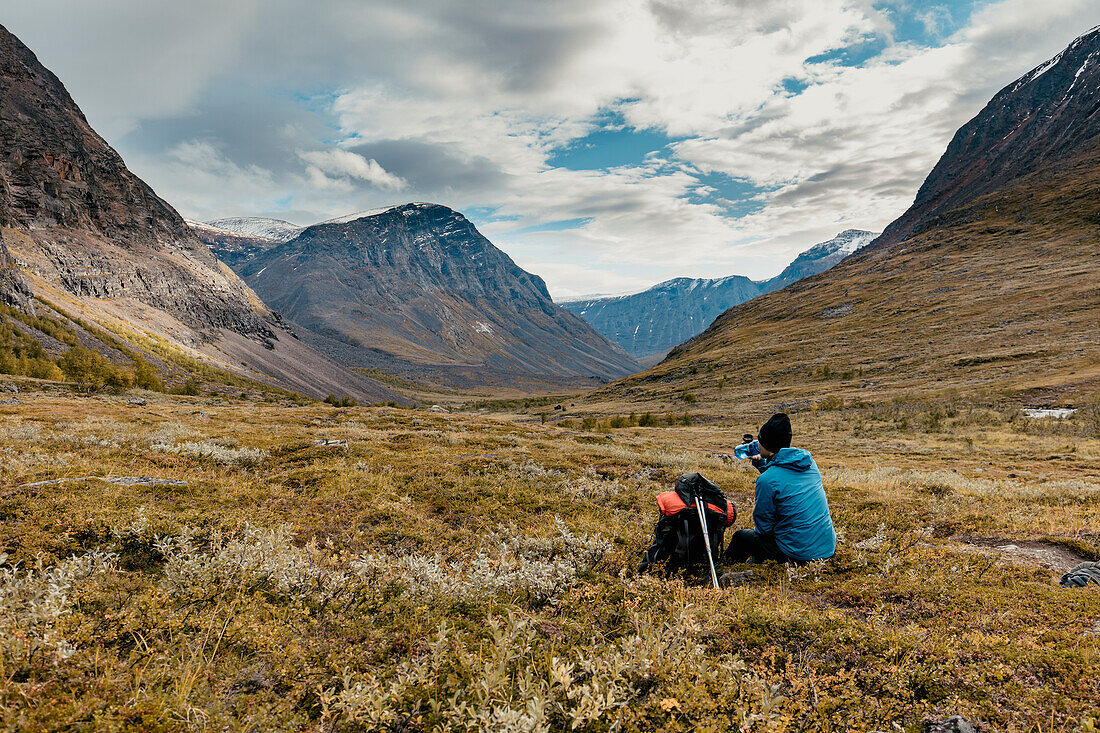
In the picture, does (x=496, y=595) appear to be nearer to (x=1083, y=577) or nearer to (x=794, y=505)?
(x=794, y=505)

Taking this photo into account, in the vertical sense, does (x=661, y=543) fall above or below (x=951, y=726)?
below

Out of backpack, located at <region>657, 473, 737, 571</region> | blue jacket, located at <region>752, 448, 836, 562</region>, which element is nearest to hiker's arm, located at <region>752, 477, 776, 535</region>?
blue jacket, located at <region>752, 448, 836, 562</region>

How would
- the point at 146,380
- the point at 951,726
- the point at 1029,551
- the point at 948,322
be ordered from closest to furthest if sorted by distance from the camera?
the point at 951,726 < the point at 1029,551 < the point at 146,380 < the point at 948,322

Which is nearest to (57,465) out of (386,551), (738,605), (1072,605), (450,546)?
(386,551)

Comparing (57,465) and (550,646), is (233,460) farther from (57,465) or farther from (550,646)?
(550,646)

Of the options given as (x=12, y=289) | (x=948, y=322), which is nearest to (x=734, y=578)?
(x=948, y=322)

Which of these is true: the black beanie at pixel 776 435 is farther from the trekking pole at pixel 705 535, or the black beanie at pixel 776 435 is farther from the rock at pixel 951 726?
the rock at pixel 951 726

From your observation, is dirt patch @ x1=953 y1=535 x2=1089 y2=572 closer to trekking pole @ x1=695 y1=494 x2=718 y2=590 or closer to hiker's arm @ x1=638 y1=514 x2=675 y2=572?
trekking pole @ x1=695 y1=494 x2=718 y2=590

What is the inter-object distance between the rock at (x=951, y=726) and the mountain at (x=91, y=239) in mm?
168705

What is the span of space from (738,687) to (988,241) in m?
217

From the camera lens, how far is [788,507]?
8547 mm

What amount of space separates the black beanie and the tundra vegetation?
2.21m

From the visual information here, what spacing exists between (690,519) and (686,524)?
0.12 meters

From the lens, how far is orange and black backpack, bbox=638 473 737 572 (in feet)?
27.3
